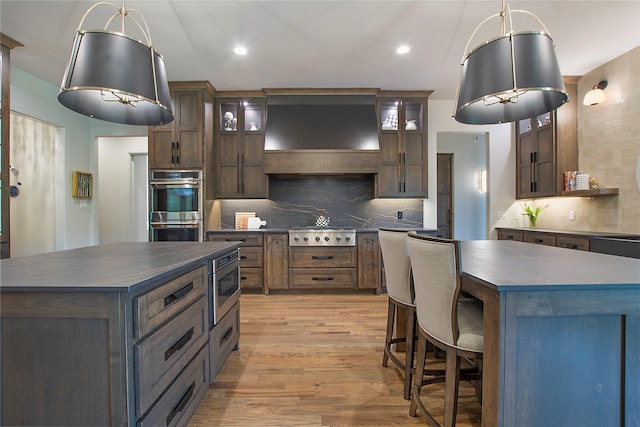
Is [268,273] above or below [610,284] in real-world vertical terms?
below

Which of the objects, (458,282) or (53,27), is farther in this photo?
(53,27)

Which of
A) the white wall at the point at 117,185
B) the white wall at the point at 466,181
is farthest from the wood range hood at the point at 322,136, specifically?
the white wall at the point at 117,185

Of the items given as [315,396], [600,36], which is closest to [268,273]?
[315,396]

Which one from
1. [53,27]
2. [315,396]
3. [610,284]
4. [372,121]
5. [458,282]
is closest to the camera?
[610,284]

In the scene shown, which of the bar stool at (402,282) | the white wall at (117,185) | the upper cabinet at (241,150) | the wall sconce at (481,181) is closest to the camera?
the bar stool at (402,282)

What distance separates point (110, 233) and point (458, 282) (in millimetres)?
6880

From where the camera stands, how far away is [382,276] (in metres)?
3.99

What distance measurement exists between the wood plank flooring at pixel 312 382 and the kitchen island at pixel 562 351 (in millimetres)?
618

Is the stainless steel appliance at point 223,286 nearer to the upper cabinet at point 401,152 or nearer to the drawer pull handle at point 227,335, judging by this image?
the drawer pull handle at point 227,335

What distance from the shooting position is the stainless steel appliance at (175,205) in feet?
12.7

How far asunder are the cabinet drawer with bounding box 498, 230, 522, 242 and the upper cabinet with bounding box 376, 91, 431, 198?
1.41 m

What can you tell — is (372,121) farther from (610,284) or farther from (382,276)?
(610,284)

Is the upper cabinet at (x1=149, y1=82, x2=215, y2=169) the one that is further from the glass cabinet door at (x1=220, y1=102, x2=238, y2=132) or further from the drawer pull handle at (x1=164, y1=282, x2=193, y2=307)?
the drawer pull handle at (x1=164, y1=282, x2=193, y2=307)

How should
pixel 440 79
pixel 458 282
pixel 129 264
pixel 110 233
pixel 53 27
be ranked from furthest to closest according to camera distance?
1. pixel 110 233
2. pixel 440 79
3. pixel 53 27
4. pixel 129 264
5. pixel 458 282
